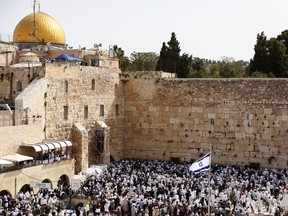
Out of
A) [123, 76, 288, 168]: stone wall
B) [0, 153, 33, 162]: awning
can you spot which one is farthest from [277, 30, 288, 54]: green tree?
[0, 153, 33, 162]: awning

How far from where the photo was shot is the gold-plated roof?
3350cm

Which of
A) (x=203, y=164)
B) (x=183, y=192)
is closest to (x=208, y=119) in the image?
(x=183, y=192)

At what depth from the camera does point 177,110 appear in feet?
96.0

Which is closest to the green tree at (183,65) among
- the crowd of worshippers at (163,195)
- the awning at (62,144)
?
the crowd of worshippers at (163,195)

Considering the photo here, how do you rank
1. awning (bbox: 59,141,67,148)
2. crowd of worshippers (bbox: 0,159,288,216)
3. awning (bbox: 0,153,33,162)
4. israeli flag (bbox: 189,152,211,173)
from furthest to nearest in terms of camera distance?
awning (bbox: 59,141,67,148)
awning (bbox: 0,153,33,162)
crowd of worshippers (bbox: 0,159,288,216)
israeli flag (bbox: 189,152,211,173)

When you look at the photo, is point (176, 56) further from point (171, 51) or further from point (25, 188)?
point (25, 188)

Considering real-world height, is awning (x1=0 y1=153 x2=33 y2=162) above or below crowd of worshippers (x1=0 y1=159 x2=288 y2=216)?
above

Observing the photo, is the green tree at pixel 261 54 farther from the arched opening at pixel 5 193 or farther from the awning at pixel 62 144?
the arched opening at pixel 5 193

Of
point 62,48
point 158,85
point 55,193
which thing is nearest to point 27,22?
point 62,48

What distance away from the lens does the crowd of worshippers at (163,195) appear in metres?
17.9

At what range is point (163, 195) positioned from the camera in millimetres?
19688

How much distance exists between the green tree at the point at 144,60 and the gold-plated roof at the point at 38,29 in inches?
549

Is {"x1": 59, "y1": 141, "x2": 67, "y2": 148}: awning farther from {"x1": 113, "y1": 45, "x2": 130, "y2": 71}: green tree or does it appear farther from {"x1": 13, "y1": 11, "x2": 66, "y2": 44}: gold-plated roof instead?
{"x1": 113, "y1": 45, "x2": 130, "y2": 71}: green tree

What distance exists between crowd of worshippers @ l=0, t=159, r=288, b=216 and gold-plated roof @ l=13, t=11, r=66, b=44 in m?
13.0
